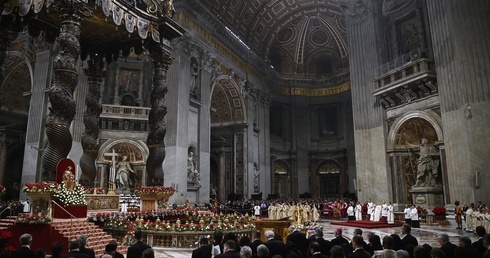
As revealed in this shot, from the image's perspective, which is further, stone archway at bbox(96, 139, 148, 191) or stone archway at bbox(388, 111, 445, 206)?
stone archway at bbox(96, 139, 148, 191)

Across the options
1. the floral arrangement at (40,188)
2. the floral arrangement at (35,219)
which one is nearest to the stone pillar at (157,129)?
the floral arrangement at (40,188)

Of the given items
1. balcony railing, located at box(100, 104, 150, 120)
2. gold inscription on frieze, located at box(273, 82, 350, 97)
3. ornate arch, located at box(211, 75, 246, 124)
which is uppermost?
gold inscription on frieze, located at box(273, 82, 350, 97)

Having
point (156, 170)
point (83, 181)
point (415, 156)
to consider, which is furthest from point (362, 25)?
point (83, 181)

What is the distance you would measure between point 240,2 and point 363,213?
16321 mm

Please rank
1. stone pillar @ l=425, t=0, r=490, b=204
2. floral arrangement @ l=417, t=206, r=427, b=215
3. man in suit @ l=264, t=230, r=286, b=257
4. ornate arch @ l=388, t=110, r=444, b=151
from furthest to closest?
ornate arch @ l=388, t=110, r=444, b=151 < floral arrangement @ l=417, t=206, r=427, b=215 < stone pillar @ l=425, t=0, r=490, b=204 < man in suit @ l=264, t=230, r=286, b=257

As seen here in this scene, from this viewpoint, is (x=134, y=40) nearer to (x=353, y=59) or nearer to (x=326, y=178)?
(x=353, y=59)

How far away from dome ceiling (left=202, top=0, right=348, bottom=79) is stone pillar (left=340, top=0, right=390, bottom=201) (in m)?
8.90

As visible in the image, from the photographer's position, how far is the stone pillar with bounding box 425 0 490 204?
12.7 m

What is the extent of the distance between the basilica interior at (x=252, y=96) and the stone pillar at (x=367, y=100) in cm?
7

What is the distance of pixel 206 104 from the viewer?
70.6 feet

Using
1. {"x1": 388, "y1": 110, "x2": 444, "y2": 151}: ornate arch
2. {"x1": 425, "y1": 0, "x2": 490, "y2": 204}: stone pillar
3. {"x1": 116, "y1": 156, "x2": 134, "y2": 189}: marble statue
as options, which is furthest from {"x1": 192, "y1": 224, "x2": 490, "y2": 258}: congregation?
{"x1": 116, "y1": 156, "x2": 134, "y2": 189}: marble statue

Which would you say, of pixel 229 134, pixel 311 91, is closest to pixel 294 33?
pixel 311 91

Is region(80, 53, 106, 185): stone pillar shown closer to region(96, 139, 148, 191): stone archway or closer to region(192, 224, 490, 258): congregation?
region(192, 224, 490, 258): congregation

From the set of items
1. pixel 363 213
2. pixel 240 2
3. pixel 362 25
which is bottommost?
pixel 363 213
